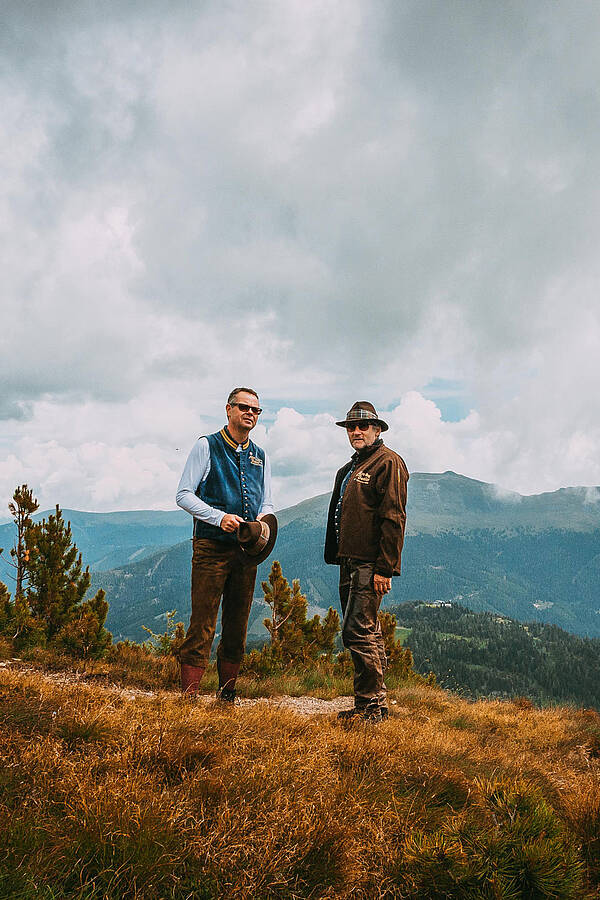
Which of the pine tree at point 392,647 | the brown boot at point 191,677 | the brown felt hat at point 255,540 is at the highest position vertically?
the brown felt hat at point 255,540

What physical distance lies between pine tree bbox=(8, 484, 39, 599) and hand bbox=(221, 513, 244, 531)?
7.66 m

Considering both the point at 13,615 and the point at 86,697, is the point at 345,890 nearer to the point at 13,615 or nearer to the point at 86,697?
the point at 86,697

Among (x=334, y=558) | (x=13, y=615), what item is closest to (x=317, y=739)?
(x=334, y=558)

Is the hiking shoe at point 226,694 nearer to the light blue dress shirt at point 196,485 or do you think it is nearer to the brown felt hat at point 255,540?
the brown felt hat at point 255,540

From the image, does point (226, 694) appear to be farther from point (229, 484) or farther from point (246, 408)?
point (246, 408)

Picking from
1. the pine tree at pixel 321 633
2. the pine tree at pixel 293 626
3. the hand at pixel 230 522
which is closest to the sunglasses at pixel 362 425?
the hand at pixel 230 522

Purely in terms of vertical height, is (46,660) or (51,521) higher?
(51,521)

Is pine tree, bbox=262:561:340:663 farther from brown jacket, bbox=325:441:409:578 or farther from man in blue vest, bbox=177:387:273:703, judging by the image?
brown jacket, bbox=325:441:409:578

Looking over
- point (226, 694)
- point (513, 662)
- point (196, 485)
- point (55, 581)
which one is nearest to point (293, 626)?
point (55, 581)

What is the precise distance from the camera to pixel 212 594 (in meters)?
5.25

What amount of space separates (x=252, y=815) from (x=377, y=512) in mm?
3726

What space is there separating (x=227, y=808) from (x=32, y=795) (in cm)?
88

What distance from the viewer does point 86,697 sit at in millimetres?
3814

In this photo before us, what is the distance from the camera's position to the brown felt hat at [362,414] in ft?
19.7
